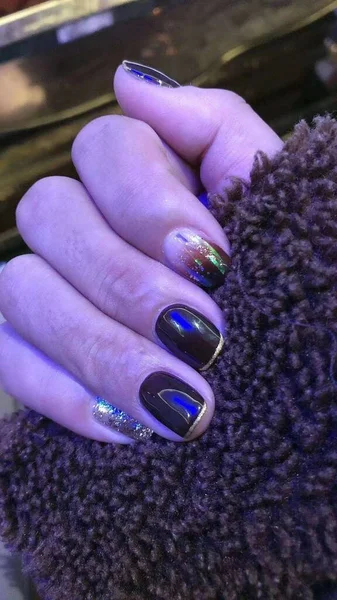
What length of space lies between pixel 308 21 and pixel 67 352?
0.86m

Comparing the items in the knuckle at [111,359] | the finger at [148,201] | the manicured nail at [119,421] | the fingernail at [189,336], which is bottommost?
the manicured nail at [119,421]

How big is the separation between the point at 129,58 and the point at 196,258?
2.28ft

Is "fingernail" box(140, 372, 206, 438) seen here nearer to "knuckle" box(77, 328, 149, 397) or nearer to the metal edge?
"knuckle" box(77, 328, 149, 397)

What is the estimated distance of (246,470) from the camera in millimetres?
330

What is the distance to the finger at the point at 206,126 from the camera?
46cm

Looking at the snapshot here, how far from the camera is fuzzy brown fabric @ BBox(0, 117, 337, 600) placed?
0.32 metres

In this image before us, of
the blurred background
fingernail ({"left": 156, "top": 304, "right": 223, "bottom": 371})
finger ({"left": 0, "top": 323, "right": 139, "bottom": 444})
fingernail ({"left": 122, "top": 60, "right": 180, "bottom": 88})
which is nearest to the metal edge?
the blurred background

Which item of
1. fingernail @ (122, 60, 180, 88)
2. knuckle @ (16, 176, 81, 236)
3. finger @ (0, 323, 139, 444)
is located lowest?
finger @ (0, 323, 139, 444)

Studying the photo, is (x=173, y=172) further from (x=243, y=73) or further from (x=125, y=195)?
(x=243, y=73)

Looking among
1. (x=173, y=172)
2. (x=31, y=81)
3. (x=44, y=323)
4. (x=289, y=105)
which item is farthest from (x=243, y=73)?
(x=44, y=323)

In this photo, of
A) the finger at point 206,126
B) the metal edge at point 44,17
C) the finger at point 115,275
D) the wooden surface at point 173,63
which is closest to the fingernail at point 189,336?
the finger at point 115,275

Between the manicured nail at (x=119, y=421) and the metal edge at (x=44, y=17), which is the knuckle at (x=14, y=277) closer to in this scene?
the manicured nail at (x=119, y=421)

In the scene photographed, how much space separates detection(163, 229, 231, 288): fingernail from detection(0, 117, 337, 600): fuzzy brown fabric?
0.01 metres

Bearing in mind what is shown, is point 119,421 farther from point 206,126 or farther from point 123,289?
point 206,126
